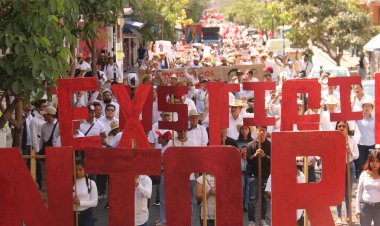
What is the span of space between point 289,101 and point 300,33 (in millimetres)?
23334

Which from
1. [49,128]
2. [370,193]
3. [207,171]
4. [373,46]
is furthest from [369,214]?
[373,46]

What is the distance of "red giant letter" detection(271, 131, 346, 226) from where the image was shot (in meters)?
8.66

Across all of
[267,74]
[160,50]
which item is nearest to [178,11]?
[160,50]

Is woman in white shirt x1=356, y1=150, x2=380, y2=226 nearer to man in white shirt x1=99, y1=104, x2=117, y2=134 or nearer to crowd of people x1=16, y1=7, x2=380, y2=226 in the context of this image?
crowd of people x1=16, y1=7, x2=380, y2=226

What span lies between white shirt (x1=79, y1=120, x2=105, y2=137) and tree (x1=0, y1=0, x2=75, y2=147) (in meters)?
3.93

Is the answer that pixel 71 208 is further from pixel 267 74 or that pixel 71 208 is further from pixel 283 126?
pixel 267 74

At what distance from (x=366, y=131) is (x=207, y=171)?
20.8 feet

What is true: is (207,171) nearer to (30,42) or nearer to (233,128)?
(30,42)

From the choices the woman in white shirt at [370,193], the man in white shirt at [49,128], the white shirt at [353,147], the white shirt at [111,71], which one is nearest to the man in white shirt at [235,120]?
the white shirt at [353,147]

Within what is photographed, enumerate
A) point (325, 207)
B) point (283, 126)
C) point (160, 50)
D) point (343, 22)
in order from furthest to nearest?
point (160, 50) → point (343, 22) → point (283, 126) → point (325, 207)

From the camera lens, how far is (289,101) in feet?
38.6

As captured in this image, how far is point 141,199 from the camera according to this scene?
407 inches

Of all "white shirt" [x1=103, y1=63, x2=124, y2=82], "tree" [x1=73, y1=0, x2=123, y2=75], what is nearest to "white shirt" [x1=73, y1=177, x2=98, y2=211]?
"tree" [x1=73, y1=0, x2=123, y2=75]

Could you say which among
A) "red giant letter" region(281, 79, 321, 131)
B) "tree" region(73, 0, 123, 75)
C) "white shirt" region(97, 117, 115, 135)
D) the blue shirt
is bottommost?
the blue shirt
